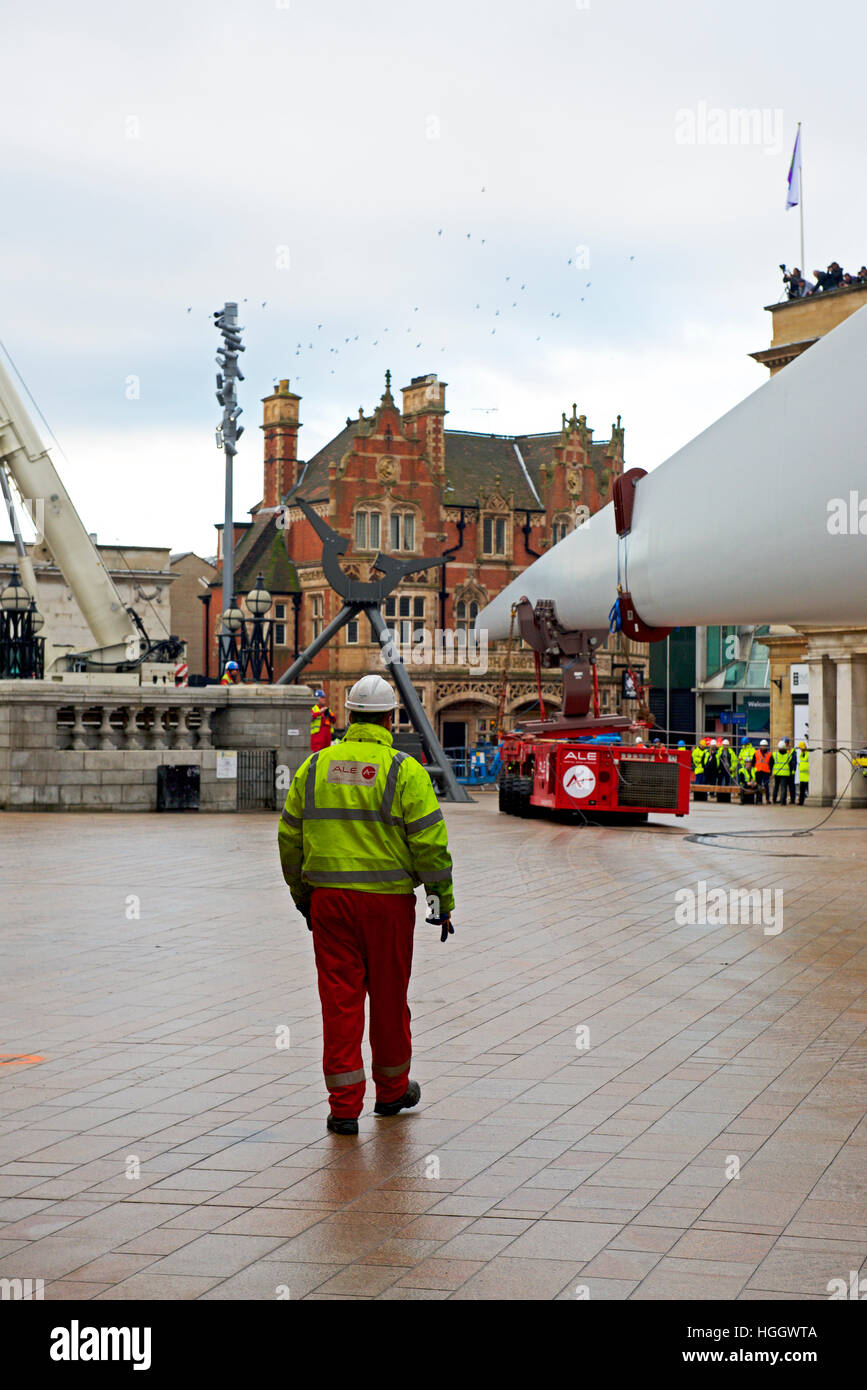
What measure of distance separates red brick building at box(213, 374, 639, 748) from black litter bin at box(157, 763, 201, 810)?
35692mm

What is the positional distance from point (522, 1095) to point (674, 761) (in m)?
16.9

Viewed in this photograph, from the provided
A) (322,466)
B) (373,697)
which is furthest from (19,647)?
(322,466)

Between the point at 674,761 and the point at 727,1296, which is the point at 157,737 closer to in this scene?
the point at 674,761

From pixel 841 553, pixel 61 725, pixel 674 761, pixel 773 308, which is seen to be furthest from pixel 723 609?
pixel 773 308

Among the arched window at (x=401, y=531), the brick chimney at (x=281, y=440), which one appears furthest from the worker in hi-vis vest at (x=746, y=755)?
the brick chimney at (x=281, y=440)

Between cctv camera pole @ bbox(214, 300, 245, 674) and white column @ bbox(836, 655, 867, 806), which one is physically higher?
cctv camera pole @ bbox(214, 300, 245, 674)

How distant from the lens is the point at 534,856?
719 inches

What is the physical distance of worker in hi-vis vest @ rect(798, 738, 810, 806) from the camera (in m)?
33.3

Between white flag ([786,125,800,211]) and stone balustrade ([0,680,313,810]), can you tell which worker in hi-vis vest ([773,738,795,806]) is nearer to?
stone balustrade ([0,680,313,810])

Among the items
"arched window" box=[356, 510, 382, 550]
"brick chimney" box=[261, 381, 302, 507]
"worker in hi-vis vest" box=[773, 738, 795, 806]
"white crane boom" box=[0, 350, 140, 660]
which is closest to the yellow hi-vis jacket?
"white crane boom" box=[0, 350, 140, 660]

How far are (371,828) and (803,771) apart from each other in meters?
28.2

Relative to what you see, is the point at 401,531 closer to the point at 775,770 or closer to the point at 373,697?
the point at 775,770

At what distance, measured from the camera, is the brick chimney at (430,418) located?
66.4 metres

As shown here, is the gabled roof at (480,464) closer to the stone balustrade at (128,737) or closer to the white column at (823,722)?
the white column at (823,722)
